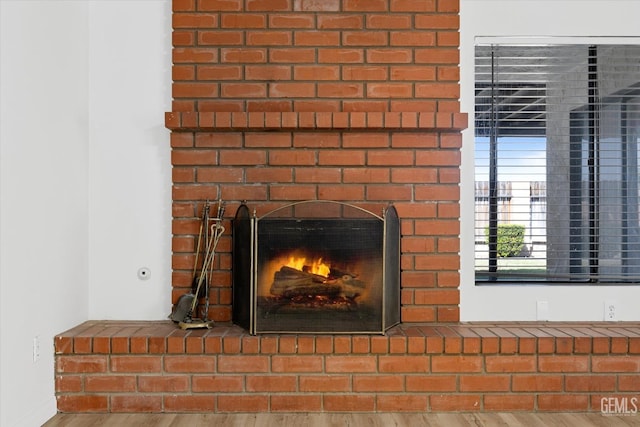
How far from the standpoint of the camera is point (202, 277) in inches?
94.2

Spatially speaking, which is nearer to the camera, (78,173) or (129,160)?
(78,173)

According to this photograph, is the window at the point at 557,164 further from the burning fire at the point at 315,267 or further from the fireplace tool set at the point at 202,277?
the fireplace tool set at the point at 202,277

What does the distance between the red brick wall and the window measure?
33 cm

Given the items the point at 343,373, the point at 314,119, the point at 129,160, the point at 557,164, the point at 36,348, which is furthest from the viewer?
the point at 557,164

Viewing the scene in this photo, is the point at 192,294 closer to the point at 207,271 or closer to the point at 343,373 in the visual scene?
the point at 207,271

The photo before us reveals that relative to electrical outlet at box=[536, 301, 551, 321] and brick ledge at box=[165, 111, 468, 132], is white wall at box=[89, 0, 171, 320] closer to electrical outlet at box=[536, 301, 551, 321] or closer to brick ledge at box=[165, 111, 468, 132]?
brick ledge at box=[165, 111, 468, 132]

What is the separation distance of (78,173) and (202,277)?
0.81 meters

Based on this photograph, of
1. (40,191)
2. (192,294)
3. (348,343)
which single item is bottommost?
(348,343)

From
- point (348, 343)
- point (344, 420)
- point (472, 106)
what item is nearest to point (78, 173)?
point (348, 343)

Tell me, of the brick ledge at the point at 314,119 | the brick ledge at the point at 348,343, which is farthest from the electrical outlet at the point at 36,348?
the brick ledge at the point at 314,119

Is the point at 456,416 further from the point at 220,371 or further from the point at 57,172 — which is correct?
the point at 57,172

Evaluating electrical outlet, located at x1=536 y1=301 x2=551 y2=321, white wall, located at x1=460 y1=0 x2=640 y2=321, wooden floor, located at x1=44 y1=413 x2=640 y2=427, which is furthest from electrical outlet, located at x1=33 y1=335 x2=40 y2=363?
electrical outlet, located at x1=536 y1=301 x2=551 y2=321

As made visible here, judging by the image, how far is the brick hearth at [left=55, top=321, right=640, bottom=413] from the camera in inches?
86.2

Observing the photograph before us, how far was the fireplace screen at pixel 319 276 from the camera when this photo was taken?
2248 mm
